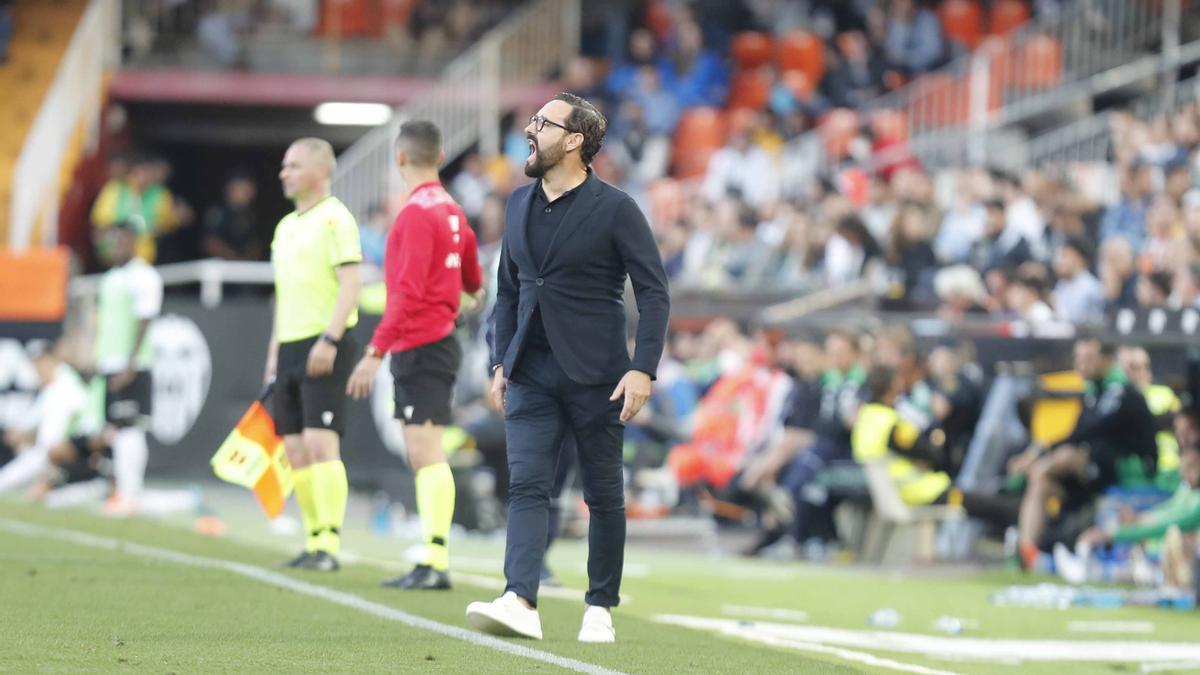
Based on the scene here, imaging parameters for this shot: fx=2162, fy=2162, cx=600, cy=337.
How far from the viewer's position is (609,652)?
7.48 metres

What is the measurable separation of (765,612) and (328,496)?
221 cm

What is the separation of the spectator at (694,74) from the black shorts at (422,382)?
18286mm

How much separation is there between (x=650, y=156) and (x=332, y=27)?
19.9ft

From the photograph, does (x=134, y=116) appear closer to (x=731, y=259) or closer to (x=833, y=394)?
(x=731, y=259)

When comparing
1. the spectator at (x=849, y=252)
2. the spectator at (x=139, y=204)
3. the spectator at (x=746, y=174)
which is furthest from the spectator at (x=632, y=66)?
the spectator at (x=849, y=252)

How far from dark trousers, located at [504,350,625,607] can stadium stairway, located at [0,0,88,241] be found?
19.4 m

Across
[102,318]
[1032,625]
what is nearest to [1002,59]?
[102,318]

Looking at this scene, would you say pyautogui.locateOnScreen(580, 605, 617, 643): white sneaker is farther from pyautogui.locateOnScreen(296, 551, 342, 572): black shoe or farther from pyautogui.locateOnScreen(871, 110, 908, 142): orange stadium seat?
pyautogui.locateOnScreen(871, 110, 908, 142): orange stadium seat

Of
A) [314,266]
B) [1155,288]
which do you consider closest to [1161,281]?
[1155,288]

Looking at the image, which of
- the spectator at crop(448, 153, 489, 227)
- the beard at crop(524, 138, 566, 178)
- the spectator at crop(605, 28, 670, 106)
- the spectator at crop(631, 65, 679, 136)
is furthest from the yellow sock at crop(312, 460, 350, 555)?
the spectator at crop(605, 28, 670, 106)

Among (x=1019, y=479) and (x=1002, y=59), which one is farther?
(x=1002, y=59)

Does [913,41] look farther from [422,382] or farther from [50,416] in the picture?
[422,382]

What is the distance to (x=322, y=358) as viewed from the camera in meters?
9.91

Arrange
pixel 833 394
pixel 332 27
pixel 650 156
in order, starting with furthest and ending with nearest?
pixel 332 27, pixel 650 156, pixel 833 394
